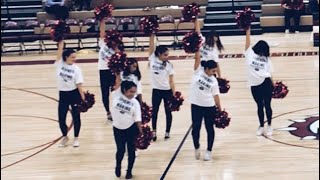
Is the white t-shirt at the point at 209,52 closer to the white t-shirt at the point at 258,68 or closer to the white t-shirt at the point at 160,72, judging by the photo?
the white t-shirt at the point at 258,68

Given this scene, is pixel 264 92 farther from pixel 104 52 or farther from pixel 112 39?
pixel 104 52

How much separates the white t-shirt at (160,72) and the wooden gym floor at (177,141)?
0.95 meters

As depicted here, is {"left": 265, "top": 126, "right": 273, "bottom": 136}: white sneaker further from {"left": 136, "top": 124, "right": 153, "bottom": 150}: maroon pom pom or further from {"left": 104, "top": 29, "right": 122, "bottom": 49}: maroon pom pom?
{"left": 136, "top": 124, "right": 153, "bottom": 150}: maroon pom pom

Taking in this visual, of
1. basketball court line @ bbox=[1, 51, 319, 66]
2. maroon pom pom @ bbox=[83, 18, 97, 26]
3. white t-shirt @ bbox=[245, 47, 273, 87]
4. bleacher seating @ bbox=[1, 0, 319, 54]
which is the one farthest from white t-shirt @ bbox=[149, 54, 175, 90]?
maroon pom pom @ bbox=[83, 18, 97, 26]

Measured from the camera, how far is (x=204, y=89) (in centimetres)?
880

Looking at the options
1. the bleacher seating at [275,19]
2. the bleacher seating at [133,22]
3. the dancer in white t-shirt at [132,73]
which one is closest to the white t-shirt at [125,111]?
the dancer in white t-shirt at [132,73]

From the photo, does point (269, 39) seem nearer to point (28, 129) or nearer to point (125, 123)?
point (28, 129)

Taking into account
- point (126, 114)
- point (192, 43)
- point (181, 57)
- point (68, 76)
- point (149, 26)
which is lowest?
point (181, 57)

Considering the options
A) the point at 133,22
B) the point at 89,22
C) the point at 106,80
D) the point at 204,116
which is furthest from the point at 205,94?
the point at 89,22

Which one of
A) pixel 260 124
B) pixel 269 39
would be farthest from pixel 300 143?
pixel 269 39

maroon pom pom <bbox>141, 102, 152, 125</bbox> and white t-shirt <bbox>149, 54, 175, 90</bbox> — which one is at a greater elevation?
white t-shirt <bbox>149, 54, 175, 90</bbox>

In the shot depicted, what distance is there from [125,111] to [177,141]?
2.46m

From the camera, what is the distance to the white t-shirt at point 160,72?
973 cm

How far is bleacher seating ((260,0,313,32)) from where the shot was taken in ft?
70.6
